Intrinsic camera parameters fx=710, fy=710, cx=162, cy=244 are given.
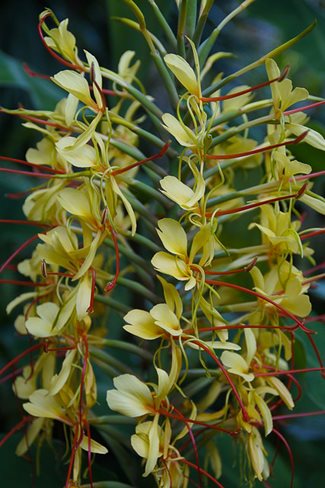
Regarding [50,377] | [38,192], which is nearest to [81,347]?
[50,377]

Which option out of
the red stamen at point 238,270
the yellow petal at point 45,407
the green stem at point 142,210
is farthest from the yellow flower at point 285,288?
the yellow petal at point 45,407

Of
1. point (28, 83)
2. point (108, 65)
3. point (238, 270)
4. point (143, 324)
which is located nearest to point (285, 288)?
point (238, 270)

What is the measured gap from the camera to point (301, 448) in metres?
1.25

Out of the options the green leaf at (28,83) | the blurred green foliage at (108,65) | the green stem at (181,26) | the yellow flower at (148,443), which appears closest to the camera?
the yellow flower at (148,443)

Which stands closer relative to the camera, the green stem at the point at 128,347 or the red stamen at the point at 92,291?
the red stamen at the point at 92,291

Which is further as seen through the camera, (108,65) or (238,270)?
(108,65)

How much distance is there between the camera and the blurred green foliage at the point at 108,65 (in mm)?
837

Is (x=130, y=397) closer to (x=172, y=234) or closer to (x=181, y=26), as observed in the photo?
(x=172, y=234)

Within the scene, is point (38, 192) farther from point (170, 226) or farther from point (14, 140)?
point (14, 140)

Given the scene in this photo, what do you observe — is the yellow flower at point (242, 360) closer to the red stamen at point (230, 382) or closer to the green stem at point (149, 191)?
the red stamen at point (230, 382)

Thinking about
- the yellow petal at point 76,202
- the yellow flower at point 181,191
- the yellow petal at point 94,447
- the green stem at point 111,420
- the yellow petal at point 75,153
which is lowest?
the green stem at point 111,420

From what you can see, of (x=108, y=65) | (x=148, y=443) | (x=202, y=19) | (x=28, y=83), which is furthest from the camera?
(x=108, y=65)

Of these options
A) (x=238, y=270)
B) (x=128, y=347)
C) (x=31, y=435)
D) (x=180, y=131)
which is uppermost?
(x=180, y=131)

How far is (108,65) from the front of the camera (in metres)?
1.65
